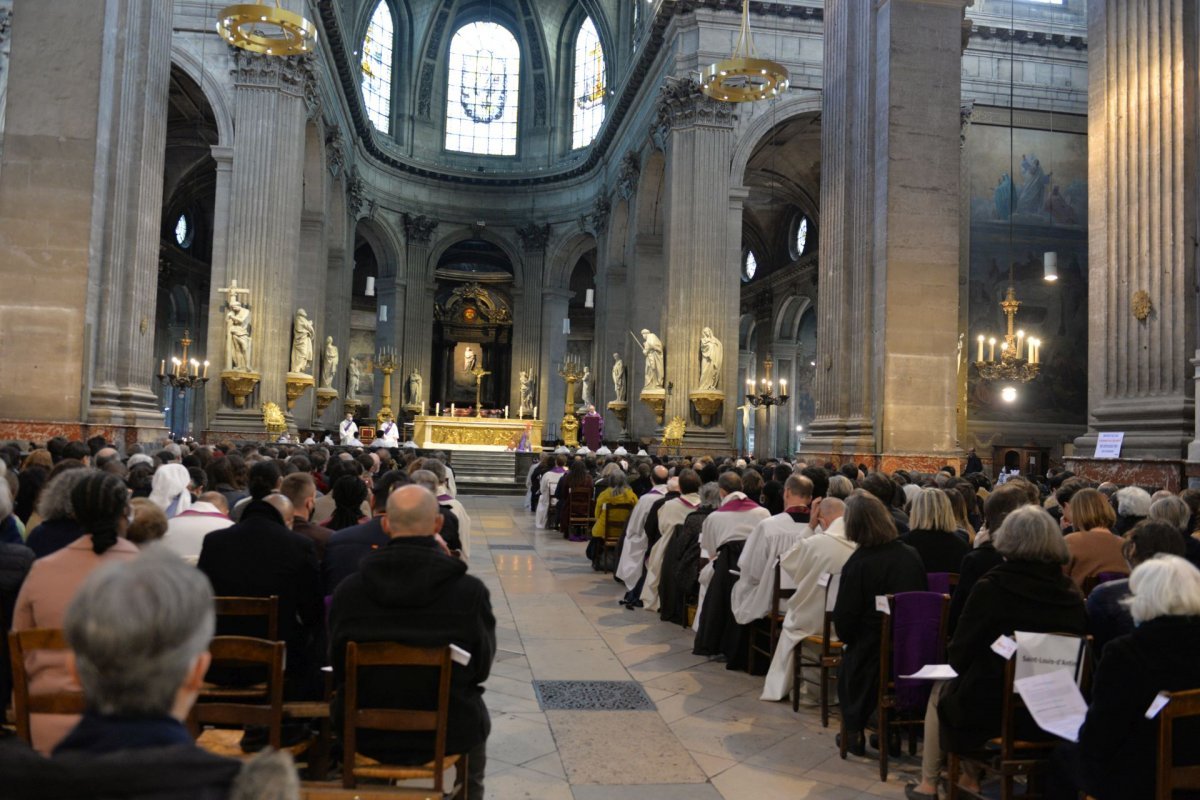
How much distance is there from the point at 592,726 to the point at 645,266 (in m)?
26.2

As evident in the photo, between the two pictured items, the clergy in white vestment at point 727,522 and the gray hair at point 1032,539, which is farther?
the clergy in white vestment at point 727,522

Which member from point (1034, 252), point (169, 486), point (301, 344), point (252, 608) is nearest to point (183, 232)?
point (301, 344)

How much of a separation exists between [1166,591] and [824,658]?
273 centimetres

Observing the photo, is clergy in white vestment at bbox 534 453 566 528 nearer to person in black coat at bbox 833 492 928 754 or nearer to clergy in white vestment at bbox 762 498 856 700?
clergy in white vestment at bbox 762 498 856 700

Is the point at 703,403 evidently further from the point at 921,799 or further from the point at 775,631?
the point at 921,799

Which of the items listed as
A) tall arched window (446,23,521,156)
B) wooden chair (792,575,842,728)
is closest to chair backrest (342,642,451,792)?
wooden chair (792,575,842,728)

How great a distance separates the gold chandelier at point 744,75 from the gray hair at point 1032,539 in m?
14.3

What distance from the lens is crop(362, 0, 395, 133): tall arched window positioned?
132ft

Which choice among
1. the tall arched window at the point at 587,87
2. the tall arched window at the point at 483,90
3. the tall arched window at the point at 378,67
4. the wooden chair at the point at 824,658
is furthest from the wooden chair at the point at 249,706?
the tall arched window at the point at 483,90

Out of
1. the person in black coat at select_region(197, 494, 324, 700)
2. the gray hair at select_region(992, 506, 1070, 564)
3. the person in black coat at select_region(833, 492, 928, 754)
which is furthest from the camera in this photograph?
the person in black coat at select_region(833, 492, 928, 754)

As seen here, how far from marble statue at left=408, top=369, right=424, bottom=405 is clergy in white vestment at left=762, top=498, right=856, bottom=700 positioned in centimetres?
3540

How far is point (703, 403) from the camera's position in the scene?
80.6 feet

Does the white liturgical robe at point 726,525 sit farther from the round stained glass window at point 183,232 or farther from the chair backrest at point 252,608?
the round stained glass window at point 183,232

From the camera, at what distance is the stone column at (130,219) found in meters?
12.1
